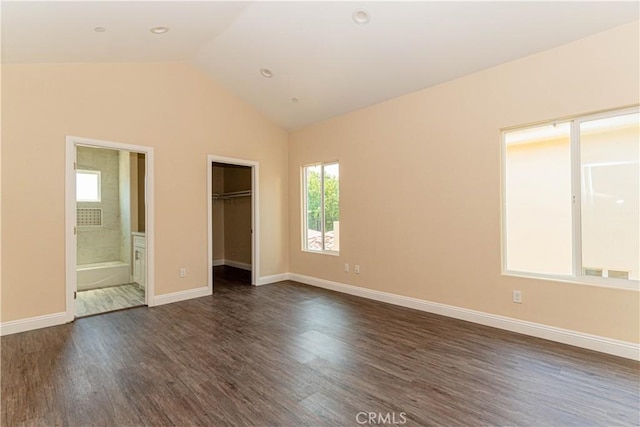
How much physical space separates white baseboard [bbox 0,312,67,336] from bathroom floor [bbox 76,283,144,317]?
0.27 meters

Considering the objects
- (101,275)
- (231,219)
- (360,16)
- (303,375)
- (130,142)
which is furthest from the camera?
(231,219)

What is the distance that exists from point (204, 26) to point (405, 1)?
2.30 meters

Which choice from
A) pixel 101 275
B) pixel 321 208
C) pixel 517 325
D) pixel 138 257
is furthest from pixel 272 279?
pixel 517 325

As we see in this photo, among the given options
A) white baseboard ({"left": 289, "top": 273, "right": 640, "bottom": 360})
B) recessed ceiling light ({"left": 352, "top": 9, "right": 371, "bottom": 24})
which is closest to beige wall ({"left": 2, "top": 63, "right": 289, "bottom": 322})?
white baseboard ({"left": 289, "top": 273, "right": 640, "bottom": 360})

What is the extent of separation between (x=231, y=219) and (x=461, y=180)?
5639 millimetres

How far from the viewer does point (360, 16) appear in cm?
324

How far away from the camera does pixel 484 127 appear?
11.7 ft

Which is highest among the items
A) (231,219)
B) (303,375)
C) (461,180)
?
(461,180)

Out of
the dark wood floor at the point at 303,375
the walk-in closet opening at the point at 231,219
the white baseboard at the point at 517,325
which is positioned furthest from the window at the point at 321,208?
the dark wood floor at the point at 303,375

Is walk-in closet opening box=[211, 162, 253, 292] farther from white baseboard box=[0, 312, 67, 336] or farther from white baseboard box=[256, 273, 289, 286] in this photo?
white baseboard box=[0, 312, 67, 336]

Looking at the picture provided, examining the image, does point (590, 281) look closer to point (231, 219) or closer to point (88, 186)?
point (231, 219)

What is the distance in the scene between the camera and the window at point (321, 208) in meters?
5.41

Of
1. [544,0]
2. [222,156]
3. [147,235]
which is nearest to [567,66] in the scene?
[544,0]

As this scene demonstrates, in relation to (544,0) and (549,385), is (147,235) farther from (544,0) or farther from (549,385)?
(544,0)
